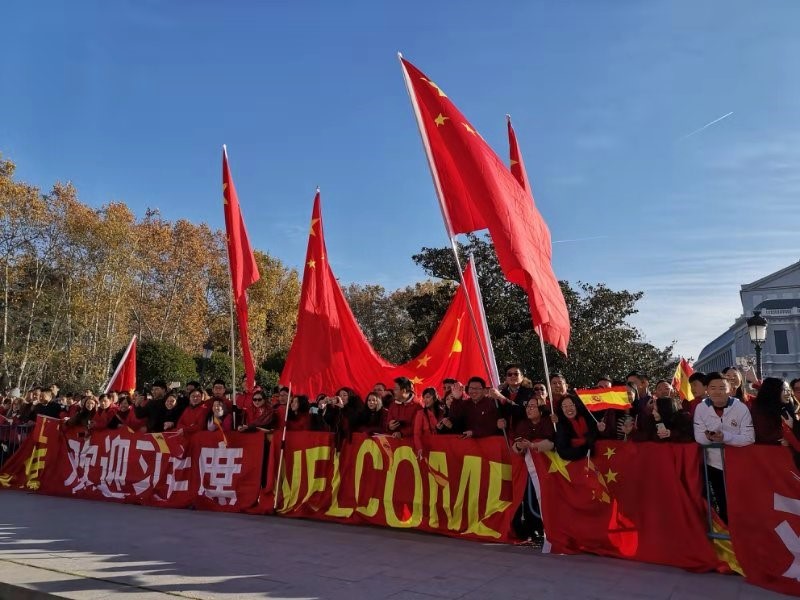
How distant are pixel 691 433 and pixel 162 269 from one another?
4133 centimetres

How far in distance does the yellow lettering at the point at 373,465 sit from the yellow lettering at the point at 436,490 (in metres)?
0.76

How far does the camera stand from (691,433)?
624 centimetres

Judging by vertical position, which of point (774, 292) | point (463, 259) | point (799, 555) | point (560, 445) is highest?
point (774, 292)

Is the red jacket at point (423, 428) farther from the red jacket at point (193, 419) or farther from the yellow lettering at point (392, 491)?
the red jacket at point (193, 419)

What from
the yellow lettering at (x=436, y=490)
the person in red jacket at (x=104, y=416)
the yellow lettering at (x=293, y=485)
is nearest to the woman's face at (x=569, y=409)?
the yellow lettering at (x=436, y=490)

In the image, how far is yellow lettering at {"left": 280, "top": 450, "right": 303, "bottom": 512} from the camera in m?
8.74

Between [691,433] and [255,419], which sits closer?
[691,433]

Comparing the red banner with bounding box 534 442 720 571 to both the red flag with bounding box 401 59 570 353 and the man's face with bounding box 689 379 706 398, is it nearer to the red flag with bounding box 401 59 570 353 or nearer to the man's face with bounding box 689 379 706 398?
the man's face with bounding box 689 379 706 398

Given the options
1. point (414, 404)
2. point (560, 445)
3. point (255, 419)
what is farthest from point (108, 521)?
point (560, 445)

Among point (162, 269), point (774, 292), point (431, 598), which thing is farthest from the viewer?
point (774, 292)

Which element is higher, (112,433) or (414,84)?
(414,84)

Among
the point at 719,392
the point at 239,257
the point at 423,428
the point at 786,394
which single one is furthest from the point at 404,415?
the point at 239,257

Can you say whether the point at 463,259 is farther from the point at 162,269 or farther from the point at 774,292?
the point at 774,292

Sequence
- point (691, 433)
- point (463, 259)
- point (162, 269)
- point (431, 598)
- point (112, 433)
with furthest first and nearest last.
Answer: point (162, 269)
point (463, 259)
point (112, 433)
point (691, 433)
point (431, 598)
